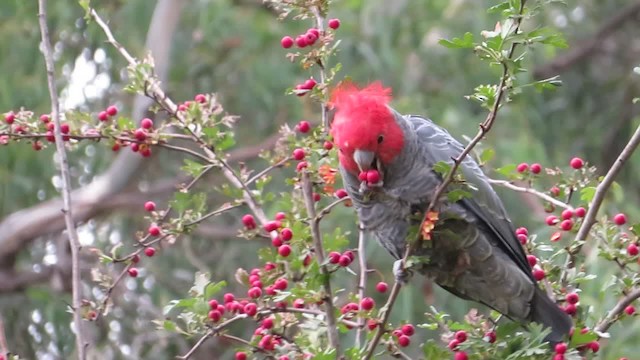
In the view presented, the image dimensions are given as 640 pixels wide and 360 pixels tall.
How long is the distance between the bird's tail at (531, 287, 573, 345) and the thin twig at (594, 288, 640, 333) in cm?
8

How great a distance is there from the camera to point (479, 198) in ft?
9.48

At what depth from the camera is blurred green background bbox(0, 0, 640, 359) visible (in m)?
6.10

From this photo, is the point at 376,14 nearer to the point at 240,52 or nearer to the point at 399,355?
the point at 240,52

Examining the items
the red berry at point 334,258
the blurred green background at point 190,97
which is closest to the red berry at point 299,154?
the red berry at point 334,258

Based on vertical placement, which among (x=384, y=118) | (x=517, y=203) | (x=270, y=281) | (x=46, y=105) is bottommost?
(x=517, y=203)

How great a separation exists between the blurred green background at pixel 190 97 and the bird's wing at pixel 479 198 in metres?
2.62

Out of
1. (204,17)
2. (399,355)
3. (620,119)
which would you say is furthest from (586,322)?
(620,119)

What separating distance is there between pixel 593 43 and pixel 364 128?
5.91 meters

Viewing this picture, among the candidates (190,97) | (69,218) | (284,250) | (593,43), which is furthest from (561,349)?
(593,43)

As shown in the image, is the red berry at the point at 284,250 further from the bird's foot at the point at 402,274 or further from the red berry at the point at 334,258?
the bird's foot at the point at 402,274

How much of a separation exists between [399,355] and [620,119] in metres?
5.98

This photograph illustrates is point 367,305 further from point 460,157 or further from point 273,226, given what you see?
point 460,157

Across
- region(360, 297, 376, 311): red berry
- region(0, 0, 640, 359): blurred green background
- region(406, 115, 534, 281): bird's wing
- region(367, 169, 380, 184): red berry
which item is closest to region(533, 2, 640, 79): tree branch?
region(0, 0, 640, 359): blurred green background

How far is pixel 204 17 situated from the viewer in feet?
20.9
